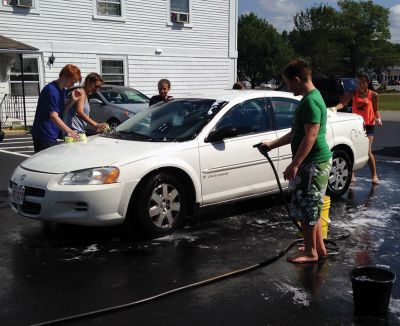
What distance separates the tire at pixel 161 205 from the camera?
5.02 metres

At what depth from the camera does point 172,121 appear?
5.81 metres

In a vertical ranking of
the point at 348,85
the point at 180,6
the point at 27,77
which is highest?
the point at 180,6

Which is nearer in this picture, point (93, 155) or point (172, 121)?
point (93, 155)

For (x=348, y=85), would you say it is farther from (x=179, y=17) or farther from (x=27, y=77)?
(x=27, y=77)

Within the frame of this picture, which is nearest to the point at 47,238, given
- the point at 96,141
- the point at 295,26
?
the point at 96,141

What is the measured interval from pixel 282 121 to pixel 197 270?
8.26 feet

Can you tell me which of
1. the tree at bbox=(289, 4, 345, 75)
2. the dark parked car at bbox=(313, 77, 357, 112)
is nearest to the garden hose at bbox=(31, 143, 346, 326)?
the dark parked car at bbox=(313, 77, 357, 112)

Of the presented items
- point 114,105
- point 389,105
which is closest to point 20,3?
point 114,105

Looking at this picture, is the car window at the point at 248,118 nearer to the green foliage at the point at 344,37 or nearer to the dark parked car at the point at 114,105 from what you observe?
the dark parked car at the point at 114,105

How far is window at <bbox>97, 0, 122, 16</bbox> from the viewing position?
19.2 meters

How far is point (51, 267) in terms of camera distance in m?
4.45

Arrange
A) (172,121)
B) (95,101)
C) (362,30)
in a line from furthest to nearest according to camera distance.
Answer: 1. (362,30)
2. (95,101)
3. (172,121)

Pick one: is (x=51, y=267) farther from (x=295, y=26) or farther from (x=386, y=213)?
(x=295, y=26)

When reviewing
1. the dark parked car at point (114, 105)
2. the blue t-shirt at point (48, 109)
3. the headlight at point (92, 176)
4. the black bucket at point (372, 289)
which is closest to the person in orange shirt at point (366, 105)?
the blue t-shirt at point (48, 109)
